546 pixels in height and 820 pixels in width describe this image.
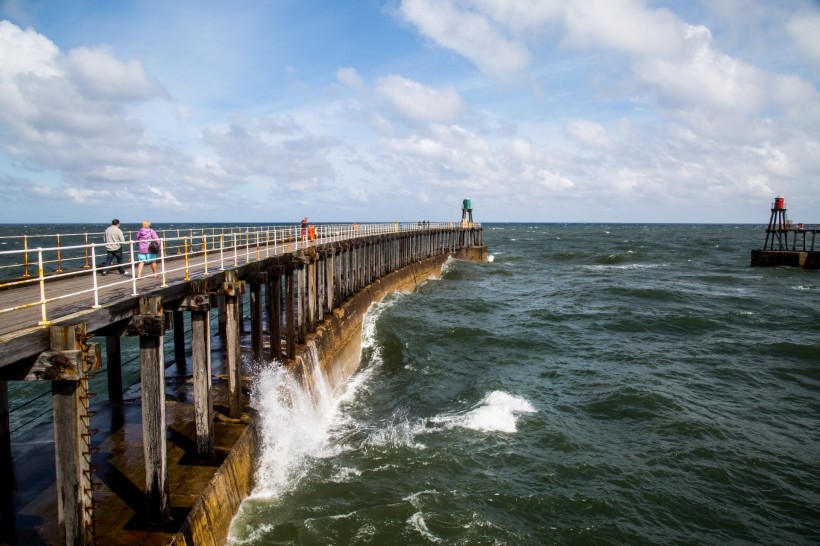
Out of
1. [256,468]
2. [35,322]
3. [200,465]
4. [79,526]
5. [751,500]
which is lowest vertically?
[751,500]

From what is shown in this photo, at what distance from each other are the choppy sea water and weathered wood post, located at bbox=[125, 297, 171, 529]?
2.48 metres

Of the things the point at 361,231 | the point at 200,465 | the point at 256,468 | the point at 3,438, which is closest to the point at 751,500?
the point at 256,468

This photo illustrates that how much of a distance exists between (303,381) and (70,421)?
31.6 ft

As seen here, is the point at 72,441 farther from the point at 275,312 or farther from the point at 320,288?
the point at 320,288

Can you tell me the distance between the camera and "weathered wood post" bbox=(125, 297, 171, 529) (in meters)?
7.82

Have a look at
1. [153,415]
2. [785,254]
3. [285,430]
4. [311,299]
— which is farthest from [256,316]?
[785,254]

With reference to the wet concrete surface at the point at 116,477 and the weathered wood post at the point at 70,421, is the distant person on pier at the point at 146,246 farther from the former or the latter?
→ the weathered wood post at the point at 70,421

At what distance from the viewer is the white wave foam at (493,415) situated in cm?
1593

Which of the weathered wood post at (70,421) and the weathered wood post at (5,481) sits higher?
the weathered wood post at (70,421)

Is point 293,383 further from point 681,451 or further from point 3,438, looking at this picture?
point 681,451

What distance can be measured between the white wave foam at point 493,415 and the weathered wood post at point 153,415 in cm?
953

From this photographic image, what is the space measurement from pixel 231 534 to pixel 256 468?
2035 mm

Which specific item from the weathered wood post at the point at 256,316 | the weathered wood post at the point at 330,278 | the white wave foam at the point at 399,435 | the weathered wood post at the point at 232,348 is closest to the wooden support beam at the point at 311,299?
the weathered wood post at the point at 330,278

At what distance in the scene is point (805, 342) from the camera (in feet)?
84.0
